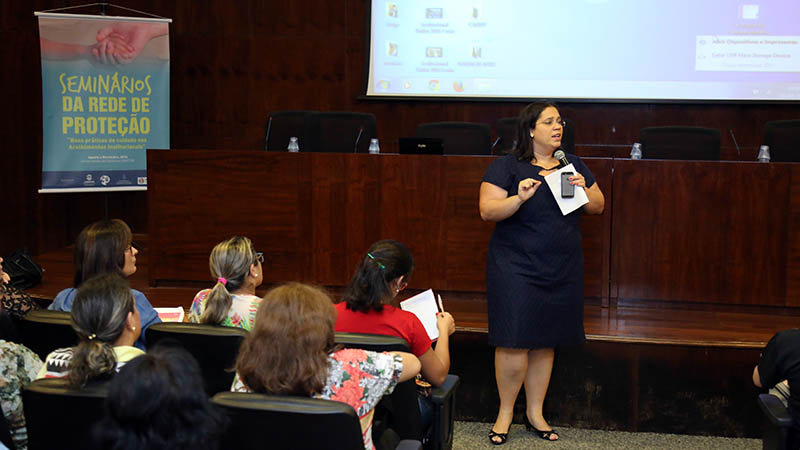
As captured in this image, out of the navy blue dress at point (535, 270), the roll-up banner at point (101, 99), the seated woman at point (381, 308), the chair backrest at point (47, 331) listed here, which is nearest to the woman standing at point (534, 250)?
the navy blue dress at point (535, 270)

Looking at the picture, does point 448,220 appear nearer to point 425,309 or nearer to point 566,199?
point 566,199

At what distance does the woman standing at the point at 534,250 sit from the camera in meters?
3.34

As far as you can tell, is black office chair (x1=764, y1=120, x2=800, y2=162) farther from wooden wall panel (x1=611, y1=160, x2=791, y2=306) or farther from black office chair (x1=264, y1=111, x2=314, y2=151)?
black office chair (x1=264, y1=111, x2=314, y2=151)

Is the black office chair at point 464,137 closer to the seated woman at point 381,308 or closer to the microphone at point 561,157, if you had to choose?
the microphone at point 561,157

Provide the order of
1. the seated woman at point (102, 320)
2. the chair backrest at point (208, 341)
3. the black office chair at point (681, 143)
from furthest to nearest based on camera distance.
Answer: the black office chair at point (681, 143), the chair backrest at point (208, 341), the seated woman at point (102, 320)

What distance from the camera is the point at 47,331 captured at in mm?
2504

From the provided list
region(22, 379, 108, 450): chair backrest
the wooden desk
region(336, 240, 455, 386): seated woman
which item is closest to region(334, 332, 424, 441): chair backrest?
region(336, 240, 455, 386): seated woman

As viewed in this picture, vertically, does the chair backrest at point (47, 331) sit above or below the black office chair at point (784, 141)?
below

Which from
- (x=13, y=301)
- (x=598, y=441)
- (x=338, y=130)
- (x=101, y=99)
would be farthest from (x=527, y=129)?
(x=101, y=99)

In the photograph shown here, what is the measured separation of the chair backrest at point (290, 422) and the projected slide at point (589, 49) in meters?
5.01

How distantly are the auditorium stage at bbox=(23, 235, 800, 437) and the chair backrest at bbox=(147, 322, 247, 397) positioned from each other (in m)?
1.61

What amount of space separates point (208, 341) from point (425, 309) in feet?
2.58

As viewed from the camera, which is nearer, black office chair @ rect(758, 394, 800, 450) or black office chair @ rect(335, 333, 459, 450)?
black office chair @ rect(335, 333, 459, 450)

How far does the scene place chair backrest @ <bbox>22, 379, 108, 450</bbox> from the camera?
1780 millimetres
